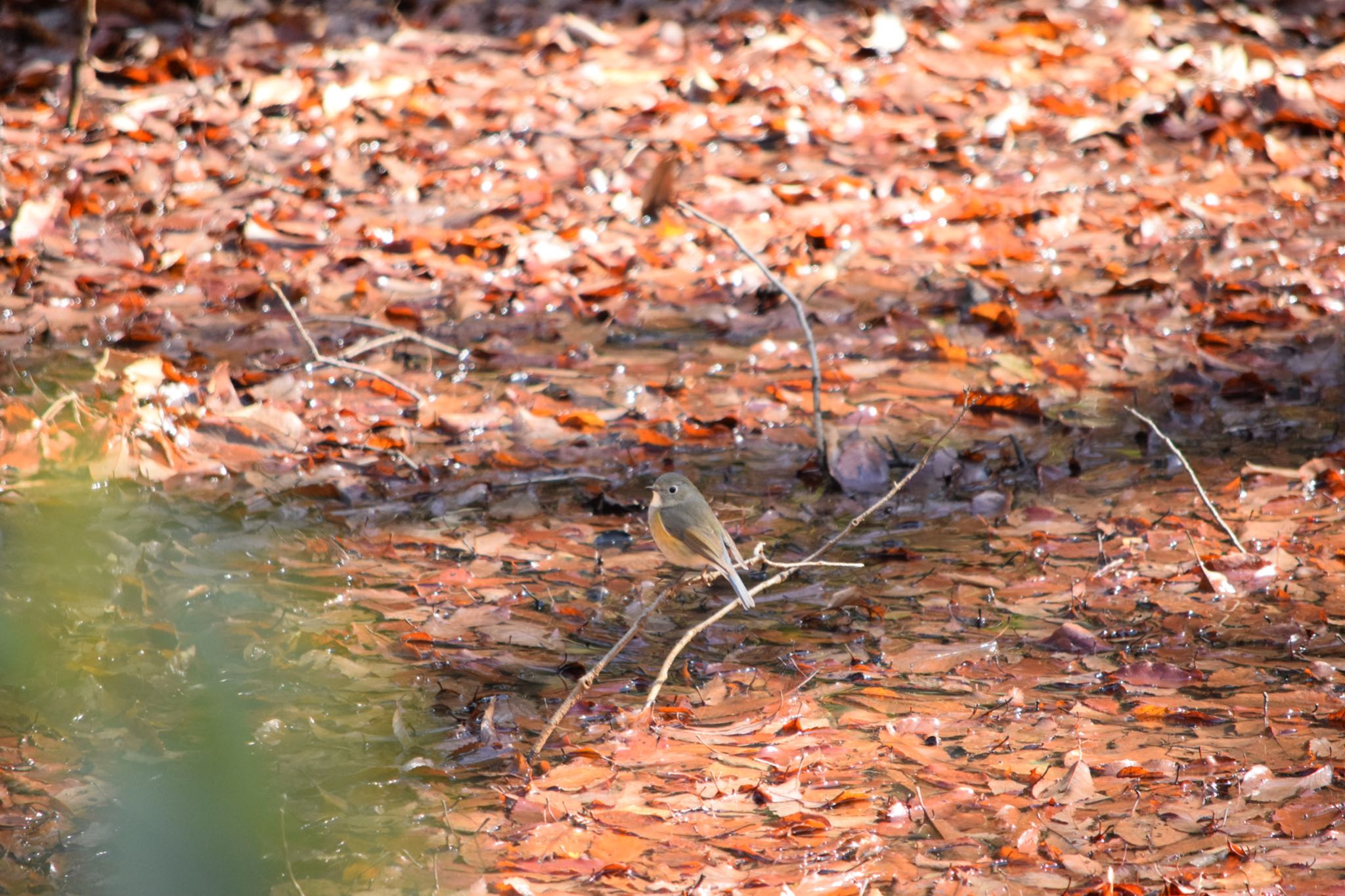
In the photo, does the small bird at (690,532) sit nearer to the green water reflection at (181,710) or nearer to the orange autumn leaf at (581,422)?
the green water reflection at (181,710)

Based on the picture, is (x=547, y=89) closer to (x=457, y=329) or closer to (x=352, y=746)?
(x=457, y=329)

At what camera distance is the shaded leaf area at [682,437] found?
9.94 ft

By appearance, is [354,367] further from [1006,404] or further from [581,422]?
[1006,404]

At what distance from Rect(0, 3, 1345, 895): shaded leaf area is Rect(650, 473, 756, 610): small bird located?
0.23 metres

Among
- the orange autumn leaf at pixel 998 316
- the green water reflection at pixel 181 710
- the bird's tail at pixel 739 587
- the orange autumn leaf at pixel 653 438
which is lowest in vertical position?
the orange autumn leaf at pixel 653 438

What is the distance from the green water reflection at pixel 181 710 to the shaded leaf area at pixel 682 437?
0.6 inches

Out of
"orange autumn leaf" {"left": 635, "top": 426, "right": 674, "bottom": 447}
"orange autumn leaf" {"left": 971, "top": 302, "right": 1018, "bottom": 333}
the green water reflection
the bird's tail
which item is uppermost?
the bird's tail

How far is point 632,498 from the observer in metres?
4.70

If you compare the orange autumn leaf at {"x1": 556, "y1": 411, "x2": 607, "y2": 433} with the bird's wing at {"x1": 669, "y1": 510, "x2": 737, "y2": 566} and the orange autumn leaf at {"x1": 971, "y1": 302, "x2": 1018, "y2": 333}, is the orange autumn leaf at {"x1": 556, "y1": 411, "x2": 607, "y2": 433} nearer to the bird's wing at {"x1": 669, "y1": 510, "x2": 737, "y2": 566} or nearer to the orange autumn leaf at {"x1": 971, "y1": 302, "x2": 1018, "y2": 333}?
the bird's wing at {"x1": 669, "y1": 510, "x2": 737, "y2": 566}

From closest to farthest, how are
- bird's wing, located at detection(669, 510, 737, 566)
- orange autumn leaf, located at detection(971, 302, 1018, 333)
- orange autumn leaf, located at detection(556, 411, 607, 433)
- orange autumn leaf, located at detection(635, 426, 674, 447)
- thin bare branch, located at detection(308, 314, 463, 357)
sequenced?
bird's wing, located at detection(669, 510, 737, 566), orange autumn leaf, located at detection(635, 426, 674, 447), orange autumn leaf, located at detection(556, 411, 607, 433), thin bare branch, located at detection(308, 314, 463, 357), orange autumn leaf, located at detection(971, 302, 1018, 333)

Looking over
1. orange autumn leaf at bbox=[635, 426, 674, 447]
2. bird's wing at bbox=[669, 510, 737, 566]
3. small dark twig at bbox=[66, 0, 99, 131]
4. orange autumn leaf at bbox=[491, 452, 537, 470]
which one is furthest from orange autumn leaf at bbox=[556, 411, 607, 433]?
small dark twig at bbox=[66, 0, 99, 131]

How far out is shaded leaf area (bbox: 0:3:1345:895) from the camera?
9.94 ft

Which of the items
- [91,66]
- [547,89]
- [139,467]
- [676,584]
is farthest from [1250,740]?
[91,66]

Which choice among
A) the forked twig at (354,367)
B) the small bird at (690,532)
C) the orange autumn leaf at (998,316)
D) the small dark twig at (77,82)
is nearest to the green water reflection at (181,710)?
the forked twig at (354,367)
